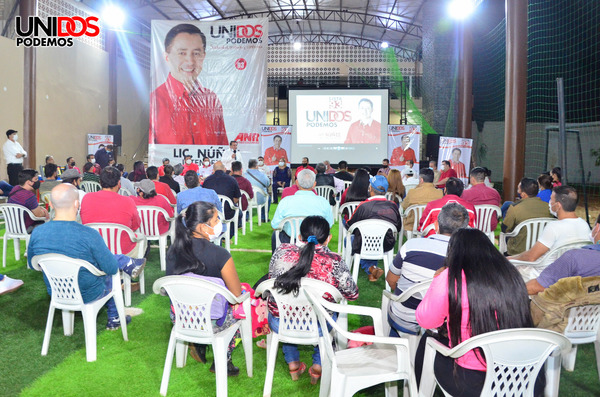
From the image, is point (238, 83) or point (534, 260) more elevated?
point (238, 83)

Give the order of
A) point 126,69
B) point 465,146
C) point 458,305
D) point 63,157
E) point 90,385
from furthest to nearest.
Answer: point 126,69, point 63,157, point 465,146, point 90,385, point 458,305

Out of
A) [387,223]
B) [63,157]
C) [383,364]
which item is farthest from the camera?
[63,157]

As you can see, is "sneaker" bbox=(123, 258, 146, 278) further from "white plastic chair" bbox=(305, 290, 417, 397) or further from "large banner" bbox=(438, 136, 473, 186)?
"large banner" bbox=(438, 136, 473, 186)

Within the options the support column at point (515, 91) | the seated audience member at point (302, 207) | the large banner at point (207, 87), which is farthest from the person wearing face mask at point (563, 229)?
the large banner at point (207, 87)

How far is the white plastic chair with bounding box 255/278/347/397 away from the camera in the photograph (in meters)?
2.54

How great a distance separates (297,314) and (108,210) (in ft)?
7.01

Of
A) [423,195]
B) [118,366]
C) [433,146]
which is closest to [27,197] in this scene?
[118,366]

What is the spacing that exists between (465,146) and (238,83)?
555cm

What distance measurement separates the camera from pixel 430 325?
2016 millimetres

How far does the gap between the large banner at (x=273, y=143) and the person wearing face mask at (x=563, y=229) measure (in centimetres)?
909

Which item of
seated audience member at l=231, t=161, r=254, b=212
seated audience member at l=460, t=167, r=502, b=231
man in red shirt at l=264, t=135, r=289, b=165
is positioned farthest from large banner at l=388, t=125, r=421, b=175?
seated audience member at l=460, t=167, r=502, b=231

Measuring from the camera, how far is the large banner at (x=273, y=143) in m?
12.3

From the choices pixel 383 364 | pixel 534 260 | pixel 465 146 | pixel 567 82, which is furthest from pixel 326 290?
pixel 567 82

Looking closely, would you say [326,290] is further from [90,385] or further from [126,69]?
[126,69]
